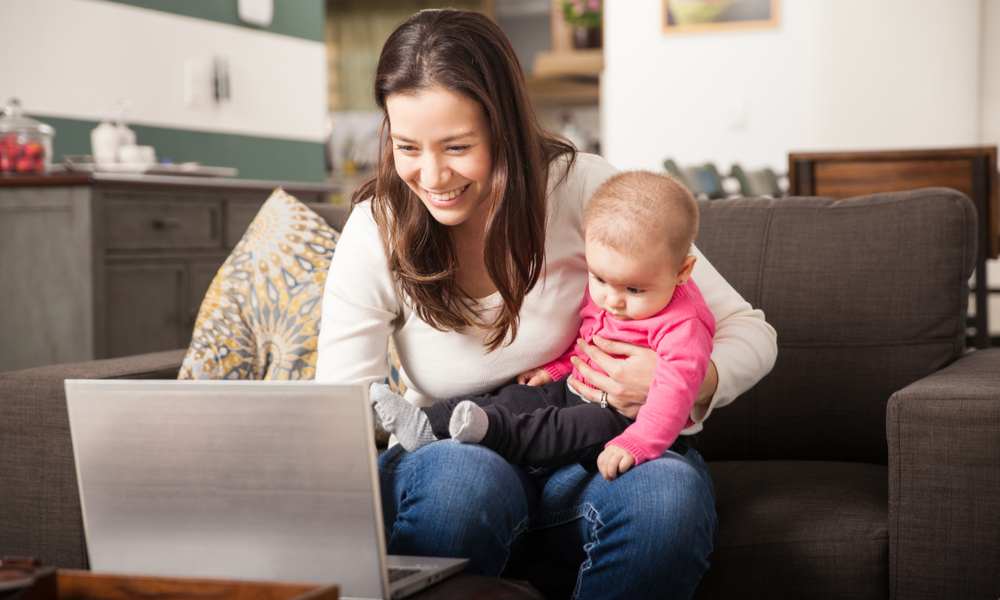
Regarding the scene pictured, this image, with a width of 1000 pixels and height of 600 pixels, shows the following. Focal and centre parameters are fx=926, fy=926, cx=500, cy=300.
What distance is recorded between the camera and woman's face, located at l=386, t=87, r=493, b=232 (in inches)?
48.3

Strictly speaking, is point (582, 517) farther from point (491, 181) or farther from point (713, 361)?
point (491, 181)

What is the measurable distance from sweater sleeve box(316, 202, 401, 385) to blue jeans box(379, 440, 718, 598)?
0.56 ft

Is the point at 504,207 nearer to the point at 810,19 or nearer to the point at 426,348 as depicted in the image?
the point at 426,348

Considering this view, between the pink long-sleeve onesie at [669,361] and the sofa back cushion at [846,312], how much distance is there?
0.43 metres

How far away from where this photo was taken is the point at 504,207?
1.30m

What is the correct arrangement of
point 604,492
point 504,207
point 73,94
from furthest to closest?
point 73,94
point 504,207
point 604,492

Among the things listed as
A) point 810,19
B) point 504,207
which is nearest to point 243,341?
point 504,207

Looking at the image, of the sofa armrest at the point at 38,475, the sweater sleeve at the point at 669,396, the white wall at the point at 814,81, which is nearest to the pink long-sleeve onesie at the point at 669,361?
the sweater sleeve at the point at 669,396

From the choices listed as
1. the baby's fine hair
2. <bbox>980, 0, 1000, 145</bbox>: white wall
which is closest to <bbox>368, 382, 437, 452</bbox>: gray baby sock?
the baby's fine hair

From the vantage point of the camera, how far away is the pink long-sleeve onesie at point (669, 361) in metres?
1.19

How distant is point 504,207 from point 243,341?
0.68 metres

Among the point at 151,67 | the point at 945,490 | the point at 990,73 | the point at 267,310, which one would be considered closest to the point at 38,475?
the point at 267,310

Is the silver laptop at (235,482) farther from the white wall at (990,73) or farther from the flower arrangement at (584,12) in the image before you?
the flower arrangement at (584,12)

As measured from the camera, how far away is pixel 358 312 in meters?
1.35
